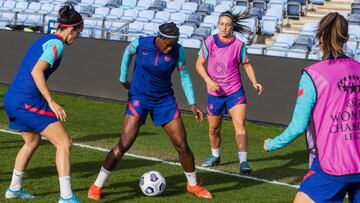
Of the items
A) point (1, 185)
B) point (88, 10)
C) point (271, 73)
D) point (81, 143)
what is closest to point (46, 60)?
point (1, 185)

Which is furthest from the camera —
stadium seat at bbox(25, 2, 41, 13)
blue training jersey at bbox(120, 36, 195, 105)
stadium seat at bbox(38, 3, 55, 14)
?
stadium seat at bbox(25, 2, 41, 13)

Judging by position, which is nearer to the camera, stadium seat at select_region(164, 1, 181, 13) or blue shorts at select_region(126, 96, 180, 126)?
blue shorts at select_region(126, 96, 180, 126)

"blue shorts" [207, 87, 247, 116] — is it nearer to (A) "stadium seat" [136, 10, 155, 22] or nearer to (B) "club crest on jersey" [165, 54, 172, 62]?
(B) "club crest on jersey" [165, 54, 172, 62]

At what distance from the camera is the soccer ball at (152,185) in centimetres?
838

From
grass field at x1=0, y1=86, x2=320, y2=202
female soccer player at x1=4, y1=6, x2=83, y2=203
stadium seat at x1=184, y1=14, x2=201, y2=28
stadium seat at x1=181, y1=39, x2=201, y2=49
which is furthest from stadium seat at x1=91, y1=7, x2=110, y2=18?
female soccer player at x1=4, y1=6, x2=83, y2=203

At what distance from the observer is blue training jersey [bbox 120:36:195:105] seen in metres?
8.29

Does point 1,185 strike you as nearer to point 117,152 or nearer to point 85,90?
point 117,152

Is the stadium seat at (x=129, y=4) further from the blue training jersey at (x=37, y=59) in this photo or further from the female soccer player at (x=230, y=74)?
the blue training jersey at (x=37, y=59)

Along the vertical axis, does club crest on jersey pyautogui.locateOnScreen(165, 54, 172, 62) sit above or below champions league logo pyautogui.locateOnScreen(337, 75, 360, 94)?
below

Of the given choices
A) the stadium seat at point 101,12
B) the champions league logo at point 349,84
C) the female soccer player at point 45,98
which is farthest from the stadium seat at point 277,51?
the champions league logo at point 349,84

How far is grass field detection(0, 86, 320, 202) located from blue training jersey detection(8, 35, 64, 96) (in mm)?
1219

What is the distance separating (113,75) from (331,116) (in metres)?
12.2

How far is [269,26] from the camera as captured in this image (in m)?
21.3

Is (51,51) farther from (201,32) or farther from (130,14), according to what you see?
(130,14)
